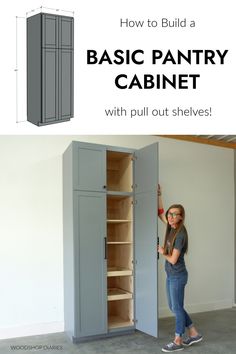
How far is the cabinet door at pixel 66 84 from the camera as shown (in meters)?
1.94

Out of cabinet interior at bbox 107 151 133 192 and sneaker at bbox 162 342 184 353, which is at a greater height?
cabinet interior at bbox 107 151 133 192

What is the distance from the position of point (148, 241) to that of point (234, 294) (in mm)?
2699

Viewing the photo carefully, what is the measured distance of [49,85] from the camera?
2.13m

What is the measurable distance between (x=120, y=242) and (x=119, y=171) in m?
1.04

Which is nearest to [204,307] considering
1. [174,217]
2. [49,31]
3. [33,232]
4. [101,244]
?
[101,244]

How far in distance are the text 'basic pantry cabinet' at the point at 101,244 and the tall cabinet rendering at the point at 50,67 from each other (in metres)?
2.23

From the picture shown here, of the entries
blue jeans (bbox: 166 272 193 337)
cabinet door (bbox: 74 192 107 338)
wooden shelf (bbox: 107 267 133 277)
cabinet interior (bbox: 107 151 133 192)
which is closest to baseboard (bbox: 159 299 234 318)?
wooden shelf (bbox: 107 267 133 277)

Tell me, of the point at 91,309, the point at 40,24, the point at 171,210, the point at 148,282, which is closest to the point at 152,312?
the point at 148,282

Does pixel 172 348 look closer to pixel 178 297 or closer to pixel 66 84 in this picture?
pixel 178 297

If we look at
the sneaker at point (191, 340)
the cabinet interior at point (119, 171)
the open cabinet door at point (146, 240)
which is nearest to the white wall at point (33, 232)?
the cabinet interior at point (119, 171)

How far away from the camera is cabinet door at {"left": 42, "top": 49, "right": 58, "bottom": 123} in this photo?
203 centimetres

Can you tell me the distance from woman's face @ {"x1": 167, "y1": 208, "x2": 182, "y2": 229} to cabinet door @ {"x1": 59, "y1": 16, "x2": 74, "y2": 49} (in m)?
2.50

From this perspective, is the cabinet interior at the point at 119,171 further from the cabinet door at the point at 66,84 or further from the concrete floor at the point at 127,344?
the cabinet door at the point at 66,84

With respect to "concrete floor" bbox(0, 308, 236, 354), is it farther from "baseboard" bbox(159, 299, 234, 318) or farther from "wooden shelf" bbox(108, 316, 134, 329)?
"baseboard" bbox(159, 299, 234, 318)
